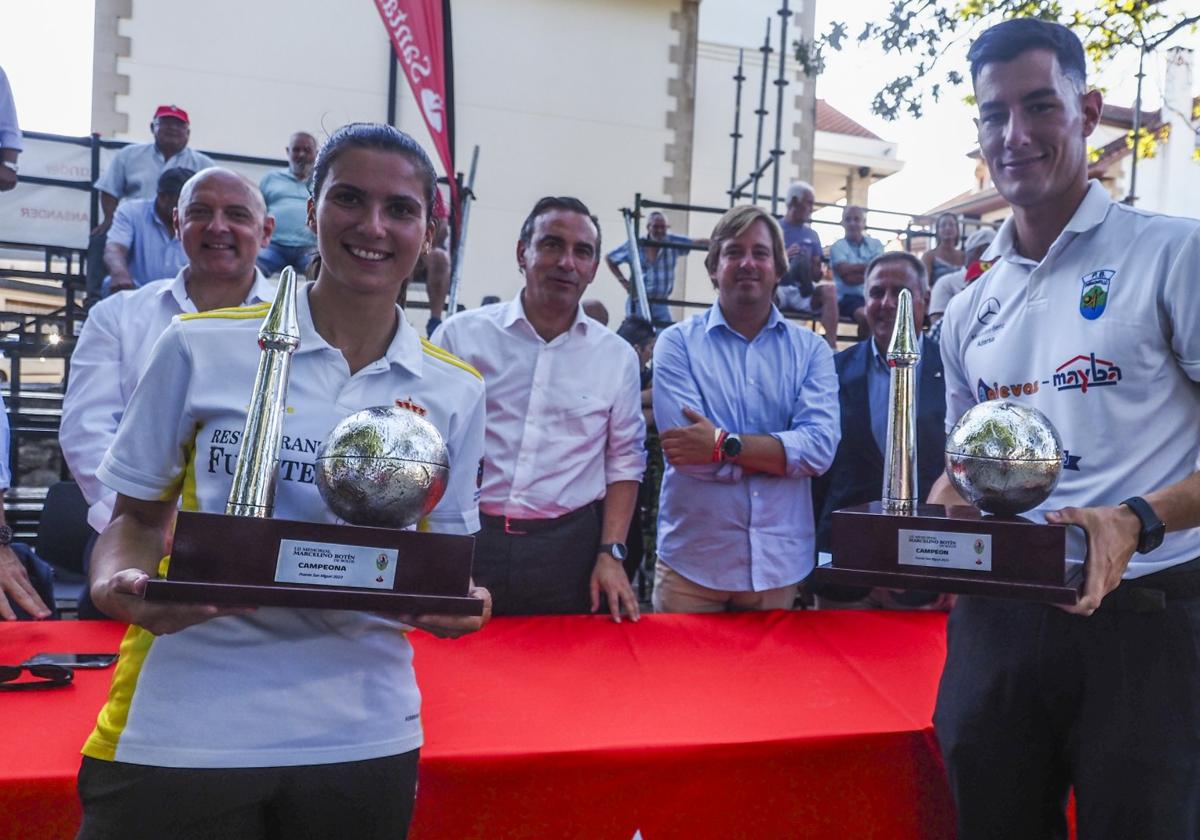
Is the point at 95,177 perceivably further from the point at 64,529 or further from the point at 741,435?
the point at 741,435

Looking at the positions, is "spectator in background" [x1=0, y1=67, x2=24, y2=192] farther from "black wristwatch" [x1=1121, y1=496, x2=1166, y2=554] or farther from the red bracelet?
"black wristwatch" [x1=1121, y1=496, x2=1166, y2=554]

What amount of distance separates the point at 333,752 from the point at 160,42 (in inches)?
453

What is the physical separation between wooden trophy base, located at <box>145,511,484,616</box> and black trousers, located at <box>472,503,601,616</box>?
143cm

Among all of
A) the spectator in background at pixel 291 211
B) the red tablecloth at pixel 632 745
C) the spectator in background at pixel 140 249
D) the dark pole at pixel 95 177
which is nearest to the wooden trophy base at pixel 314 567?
the red tablecloth at pixel 632 745

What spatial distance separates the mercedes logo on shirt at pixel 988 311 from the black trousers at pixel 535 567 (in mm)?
1381

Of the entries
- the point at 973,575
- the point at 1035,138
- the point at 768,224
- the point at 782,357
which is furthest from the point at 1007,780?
the point at 768,224

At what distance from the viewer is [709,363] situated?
3021 millimetres

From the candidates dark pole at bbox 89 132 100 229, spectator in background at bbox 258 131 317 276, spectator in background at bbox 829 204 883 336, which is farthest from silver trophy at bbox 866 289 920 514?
dark pole at bbox 89 132 100 229

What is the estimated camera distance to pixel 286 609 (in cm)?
132

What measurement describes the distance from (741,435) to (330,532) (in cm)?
174

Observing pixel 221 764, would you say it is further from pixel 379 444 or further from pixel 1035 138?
pixel 1035 138

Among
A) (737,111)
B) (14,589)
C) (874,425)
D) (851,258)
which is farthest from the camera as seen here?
(737,111)

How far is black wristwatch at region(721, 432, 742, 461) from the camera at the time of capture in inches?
108

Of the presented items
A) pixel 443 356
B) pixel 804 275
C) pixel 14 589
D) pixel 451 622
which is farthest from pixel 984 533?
pixel 804 275
